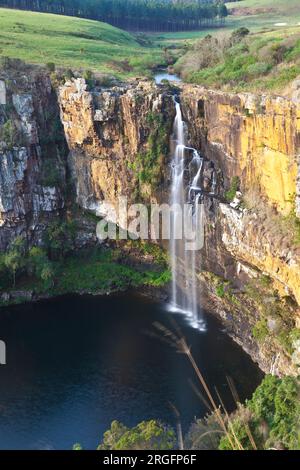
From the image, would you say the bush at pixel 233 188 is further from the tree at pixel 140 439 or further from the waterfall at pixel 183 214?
the tree at pixel 140 439

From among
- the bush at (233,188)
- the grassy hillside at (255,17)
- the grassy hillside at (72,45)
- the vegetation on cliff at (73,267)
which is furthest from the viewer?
the grassy hillside at (255,17)

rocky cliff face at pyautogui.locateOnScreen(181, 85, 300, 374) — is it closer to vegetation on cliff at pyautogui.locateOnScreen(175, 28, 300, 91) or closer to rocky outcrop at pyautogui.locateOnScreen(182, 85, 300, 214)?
rocky outcrop at pyautogui.locateOnScreen(182, 85, 300, 214)

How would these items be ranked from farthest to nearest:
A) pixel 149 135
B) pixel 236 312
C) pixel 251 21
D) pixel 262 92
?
pixel 251 21 < pixel 149 135 < pixel 236 312 < pixel 262 92
